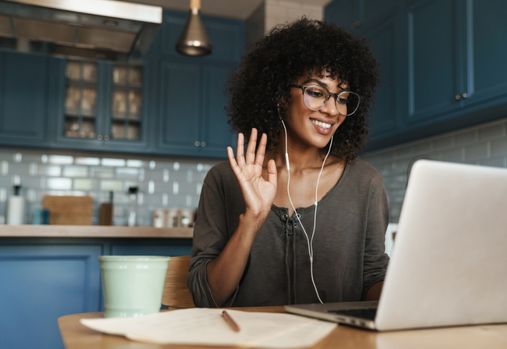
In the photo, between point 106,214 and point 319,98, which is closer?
point 319,98

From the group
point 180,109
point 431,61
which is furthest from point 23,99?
point 431,61

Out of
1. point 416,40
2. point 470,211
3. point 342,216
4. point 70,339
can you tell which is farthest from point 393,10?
point 70,339

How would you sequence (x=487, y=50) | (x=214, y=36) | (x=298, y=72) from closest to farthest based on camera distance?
(x=298, y=72), (x=487, y=50), (x=214, y=36)

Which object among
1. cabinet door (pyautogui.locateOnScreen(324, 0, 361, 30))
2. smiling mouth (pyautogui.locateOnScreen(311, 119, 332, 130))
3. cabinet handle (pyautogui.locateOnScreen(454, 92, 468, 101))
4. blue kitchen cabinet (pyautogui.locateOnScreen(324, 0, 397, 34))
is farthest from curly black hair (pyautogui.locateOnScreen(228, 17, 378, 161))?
cabinet door (pyautogui.locateOnScreen(324, 0, 361, 30))

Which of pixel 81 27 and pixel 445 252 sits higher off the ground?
pixel 81 27

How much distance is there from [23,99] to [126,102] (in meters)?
0.73

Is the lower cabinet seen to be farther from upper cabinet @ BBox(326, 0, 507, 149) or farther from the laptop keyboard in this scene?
the laptop keyboard

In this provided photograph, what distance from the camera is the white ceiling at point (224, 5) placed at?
440 centimetres

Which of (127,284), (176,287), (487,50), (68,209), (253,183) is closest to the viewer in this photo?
(127,284)

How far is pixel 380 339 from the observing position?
70 cm

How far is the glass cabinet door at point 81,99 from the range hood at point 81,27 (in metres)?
1.10

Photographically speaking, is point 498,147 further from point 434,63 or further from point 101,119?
point 101,119

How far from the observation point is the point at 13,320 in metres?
2.69

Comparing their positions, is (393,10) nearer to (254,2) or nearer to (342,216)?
(254,2)
